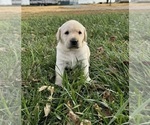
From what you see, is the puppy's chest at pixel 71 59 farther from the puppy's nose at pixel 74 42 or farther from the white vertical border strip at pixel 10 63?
the white vertical border strip at pixel 10 63

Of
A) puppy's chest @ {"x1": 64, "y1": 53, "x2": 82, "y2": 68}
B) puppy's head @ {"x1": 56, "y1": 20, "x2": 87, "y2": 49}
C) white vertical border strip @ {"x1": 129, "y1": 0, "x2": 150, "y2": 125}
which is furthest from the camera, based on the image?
puppy's chest @ {"x1": 64, "y1": 53, "x2": 82, "y2": 68}

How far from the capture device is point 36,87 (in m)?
1.17

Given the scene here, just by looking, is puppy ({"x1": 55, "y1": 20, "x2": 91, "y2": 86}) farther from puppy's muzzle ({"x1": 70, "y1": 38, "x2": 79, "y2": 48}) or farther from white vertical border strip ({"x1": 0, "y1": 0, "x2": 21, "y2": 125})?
white vertical border strip ({"x1": 0, "y1": 0, "x2": 21, "y2": 125})

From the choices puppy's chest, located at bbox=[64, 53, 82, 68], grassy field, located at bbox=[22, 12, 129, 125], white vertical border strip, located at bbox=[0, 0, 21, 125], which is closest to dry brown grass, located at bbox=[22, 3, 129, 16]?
grassy field, located at bbox=[22, 12, 129, 125]

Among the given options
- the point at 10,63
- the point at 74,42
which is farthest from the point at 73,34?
the point at 10,63

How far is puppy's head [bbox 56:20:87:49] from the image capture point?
127 centimetres

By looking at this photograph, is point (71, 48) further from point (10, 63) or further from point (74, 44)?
point (10, 63)

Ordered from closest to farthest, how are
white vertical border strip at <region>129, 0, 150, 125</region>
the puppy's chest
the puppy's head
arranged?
white vertical border strip at <region>129, 0, 150, 125</region> < the puppy's head < the puppy's chest

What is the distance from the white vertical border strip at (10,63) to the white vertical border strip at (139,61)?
11.4 inches

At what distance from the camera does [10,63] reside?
1.05 m

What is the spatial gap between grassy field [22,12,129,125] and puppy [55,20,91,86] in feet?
0.12

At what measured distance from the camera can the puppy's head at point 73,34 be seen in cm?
127

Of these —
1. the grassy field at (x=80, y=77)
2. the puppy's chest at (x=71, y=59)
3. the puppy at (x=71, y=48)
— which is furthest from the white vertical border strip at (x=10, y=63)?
the puppy's chest at (x=71, y=59)

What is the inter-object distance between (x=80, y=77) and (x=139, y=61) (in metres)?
0.23
